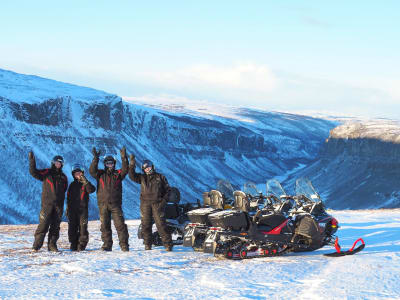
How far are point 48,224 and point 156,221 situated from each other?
2365 mm

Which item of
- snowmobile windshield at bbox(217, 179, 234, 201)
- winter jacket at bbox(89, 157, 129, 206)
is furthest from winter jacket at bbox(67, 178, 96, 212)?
snowmobile windshield at bbox(217, 179, 234, 201)

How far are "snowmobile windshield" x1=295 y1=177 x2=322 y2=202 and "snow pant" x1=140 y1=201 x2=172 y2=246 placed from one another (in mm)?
3202

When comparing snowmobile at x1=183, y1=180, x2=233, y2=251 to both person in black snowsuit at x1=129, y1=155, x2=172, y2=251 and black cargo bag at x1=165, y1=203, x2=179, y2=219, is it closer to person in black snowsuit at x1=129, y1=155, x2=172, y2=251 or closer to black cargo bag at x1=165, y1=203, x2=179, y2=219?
person in black snowsuit at x1=129, y1=155, x2=172, y2=251

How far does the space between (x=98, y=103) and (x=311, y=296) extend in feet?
394

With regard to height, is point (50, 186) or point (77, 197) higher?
point (50, 186)

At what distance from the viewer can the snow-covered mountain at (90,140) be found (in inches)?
3585

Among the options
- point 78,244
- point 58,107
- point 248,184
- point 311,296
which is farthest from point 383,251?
point 58,107

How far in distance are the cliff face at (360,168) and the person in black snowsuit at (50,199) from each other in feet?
291

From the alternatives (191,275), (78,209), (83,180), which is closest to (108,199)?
(83,180)

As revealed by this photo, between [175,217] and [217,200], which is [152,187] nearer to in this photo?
[217,200]

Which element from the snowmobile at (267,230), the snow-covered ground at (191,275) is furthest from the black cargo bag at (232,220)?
the snow-covered ground at (191,275)

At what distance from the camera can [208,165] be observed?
6634 inches

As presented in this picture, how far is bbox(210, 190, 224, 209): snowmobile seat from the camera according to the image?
13.5 m

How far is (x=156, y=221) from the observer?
43.8 ft
